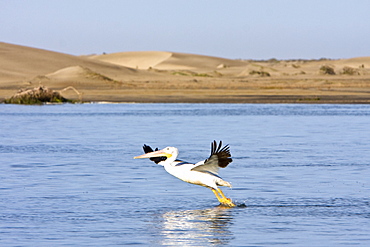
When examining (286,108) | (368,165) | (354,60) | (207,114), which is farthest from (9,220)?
(354,60)

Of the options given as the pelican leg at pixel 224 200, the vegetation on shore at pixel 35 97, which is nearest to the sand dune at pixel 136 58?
the vegetation on shore at pixel 35 97

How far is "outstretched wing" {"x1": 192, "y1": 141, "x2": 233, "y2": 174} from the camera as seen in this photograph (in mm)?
9836

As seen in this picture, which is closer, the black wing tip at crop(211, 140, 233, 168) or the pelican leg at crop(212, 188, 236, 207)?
the black wing tip at crop(211, 140, 233, 168)

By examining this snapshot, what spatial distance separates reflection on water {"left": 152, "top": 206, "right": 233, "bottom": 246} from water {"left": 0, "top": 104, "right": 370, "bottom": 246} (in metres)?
0.01

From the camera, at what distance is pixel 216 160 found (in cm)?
998

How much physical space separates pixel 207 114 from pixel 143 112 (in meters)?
2.89

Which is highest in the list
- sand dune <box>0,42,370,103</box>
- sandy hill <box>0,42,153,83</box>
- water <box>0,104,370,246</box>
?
sandy hill <box>0,42,153,83</box>

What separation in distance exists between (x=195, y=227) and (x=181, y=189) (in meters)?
2.89

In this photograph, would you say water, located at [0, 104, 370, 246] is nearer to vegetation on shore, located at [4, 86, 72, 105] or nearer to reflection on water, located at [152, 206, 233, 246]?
reflection on water, located at [152, 206, 233, 246]

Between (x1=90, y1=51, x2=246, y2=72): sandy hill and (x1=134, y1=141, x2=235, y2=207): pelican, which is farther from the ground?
(x1=90, y1=51, x2=246, y2=72): sandy hill

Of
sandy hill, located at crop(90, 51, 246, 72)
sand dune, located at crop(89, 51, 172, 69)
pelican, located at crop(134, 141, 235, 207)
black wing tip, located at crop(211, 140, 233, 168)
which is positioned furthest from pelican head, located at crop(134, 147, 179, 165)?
sand dune, located at crop(89, 51, 172, 69)

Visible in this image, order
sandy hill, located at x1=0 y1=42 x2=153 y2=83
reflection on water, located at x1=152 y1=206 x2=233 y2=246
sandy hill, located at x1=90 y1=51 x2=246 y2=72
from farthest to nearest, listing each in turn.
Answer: sandy hill, located at x1=90 y1=51 x2=246 y2=72, sandy hill, located at x1=0 y1=42 x2=153 y2=83, reflection on water, located at x1=152 y1=206 x2=233 y2=246

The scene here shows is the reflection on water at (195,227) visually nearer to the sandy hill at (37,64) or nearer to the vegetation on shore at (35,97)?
the vegetation on shore at (35,97)

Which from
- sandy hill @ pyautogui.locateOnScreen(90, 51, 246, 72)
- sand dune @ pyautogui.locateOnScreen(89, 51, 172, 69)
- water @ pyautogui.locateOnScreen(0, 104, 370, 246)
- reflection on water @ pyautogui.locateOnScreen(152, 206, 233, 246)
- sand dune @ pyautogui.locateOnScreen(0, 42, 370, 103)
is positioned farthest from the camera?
sand dune @ pyautogui.locateOnScreen(89, 51, 172, 69)
